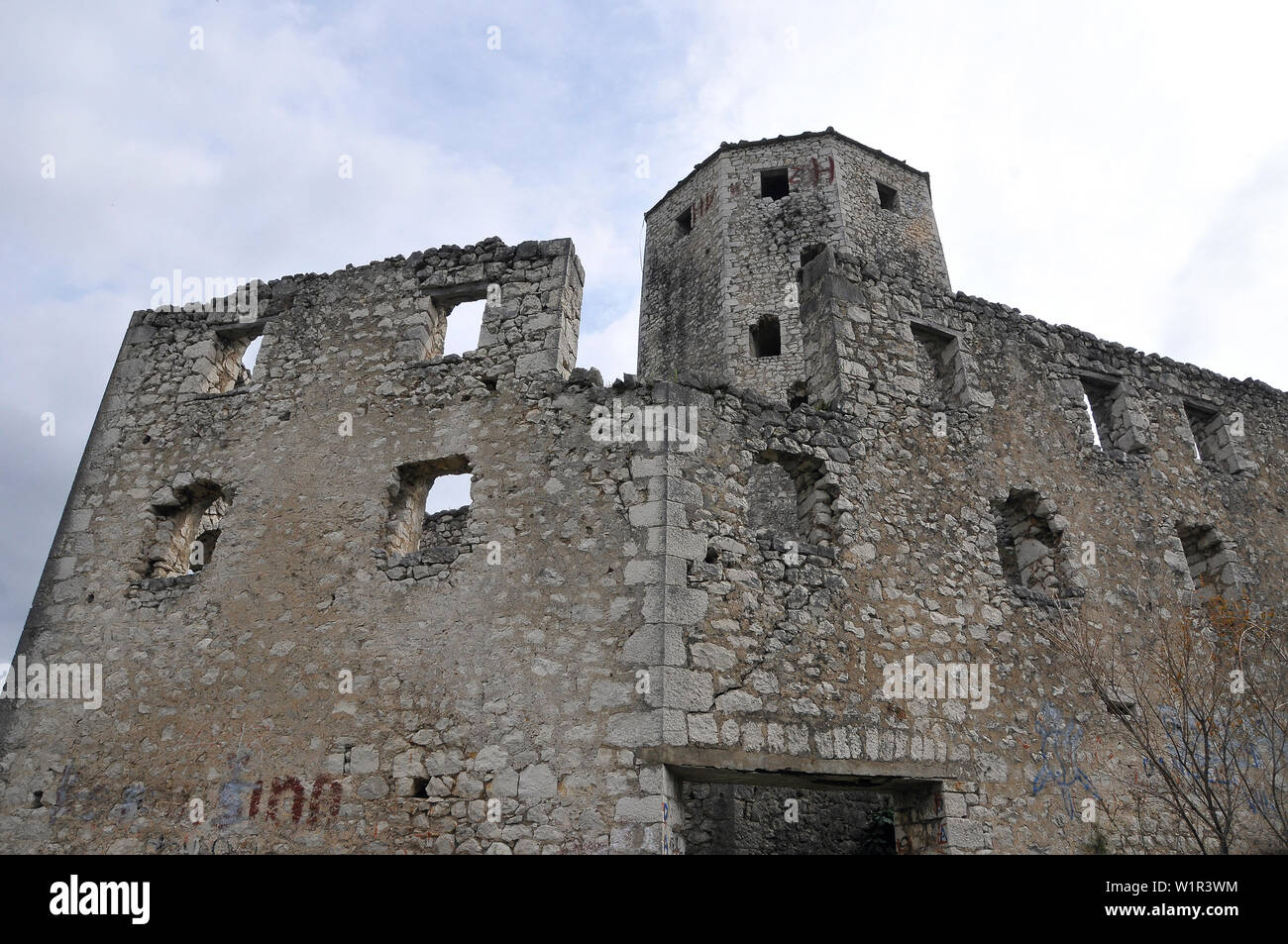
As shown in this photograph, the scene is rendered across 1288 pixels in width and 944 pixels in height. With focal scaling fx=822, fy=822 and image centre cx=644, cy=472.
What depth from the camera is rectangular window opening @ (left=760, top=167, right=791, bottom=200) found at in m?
17.9

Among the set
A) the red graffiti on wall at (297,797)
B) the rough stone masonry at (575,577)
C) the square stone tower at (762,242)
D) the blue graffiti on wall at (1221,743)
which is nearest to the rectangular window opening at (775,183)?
the square stone tower at (762,242)

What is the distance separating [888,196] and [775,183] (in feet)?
8.49

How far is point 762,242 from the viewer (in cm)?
1692

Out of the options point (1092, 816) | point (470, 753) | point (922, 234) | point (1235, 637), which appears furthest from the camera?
point (922, 234)

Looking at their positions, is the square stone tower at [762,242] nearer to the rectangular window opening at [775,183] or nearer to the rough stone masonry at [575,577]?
the rectangular window opening at [775,183]

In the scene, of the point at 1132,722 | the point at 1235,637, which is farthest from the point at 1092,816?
the point at 1235,637

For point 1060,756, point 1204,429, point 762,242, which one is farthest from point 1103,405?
point 762,242

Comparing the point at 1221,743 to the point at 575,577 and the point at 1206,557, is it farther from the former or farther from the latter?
the point at 575,577

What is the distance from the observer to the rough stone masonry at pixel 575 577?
6.64 metres

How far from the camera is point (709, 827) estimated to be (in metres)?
9.59

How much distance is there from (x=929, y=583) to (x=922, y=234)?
1231cm

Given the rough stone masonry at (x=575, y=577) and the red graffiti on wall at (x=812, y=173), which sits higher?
the red graffiti on wall at (x=812, y=173)

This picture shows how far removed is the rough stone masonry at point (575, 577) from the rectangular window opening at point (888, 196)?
8.69 meters
